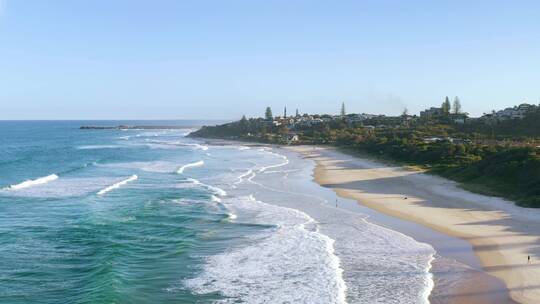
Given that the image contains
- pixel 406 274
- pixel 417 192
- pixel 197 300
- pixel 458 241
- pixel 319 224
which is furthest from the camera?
pixel 417 192

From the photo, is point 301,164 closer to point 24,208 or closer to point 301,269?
point 24,208

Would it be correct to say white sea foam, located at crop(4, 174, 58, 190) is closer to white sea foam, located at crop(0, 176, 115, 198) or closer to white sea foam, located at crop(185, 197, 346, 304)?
white sea foam, located at crop(0, 176, 115, 198)

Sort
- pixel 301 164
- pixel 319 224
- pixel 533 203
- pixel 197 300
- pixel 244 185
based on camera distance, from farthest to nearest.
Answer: pixel 301 164
pixel 244 185
pixel 533 203
pixel 319 224
pixel 197 300

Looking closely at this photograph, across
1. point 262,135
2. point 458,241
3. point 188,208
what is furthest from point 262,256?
point 262,135

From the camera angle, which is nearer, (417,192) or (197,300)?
(197,300)

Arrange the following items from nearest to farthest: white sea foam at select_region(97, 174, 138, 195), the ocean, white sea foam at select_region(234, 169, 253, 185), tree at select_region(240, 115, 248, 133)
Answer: the ocean < white sea foam at select_region(97, 174, 138, 195) < white sea foam at select_region(234, 169, 253, 185) < tree at select_region(240, 115, 248, 133)

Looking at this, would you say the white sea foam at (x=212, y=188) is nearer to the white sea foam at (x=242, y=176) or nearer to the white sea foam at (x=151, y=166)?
the white sea foam at (x=242, y=176)

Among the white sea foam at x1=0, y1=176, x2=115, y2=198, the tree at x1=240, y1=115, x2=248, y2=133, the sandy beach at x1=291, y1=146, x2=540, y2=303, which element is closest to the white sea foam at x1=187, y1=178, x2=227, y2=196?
the white sea foam at x1=0, y1=176, x2=115, y2=198
